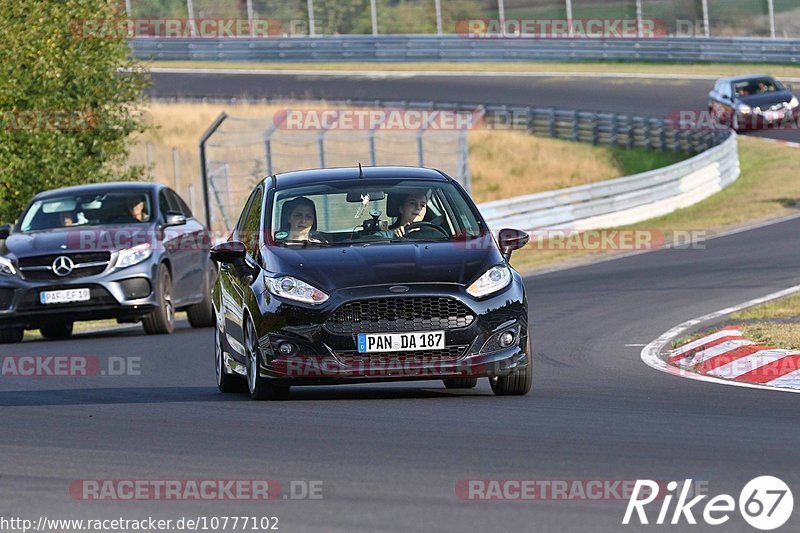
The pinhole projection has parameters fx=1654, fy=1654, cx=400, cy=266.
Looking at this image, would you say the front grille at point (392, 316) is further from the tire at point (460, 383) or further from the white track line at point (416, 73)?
the white track line at point (416, 73)

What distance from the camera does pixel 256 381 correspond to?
35.2 feet

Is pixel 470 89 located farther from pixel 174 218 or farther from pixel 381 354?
pixel 381 354

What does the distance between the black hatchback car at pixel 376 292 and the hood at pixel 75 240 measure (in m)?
6.26

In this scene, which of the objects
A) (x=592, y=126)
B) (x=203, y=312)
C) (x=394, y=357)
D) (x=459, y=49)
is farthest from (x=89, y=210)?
(x=459, y=49)

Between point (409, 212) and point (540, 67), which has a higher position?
point (409, 212)

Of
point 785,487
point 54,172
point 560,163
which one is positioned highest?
point 785,487

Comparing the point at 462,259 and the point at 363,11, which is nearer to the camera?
the point at 462,259

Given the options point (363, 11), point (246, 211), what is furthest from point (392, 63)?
point (246, 211)

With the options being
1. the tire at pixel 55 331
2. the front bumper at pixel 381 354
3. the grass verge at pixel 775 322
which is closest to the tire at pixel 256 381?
the front bumper at pixel 381 354

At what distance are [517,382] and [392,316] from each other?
1065 millimetres

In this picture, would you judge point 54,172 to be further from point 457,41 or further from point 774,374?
point 457,41

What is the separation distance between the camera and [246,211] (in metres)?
12.2

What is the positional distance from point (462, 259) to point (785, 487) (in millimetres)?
4025

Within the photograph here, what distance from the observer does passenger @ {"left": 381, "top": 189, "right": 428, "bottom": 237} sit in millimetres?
11102
